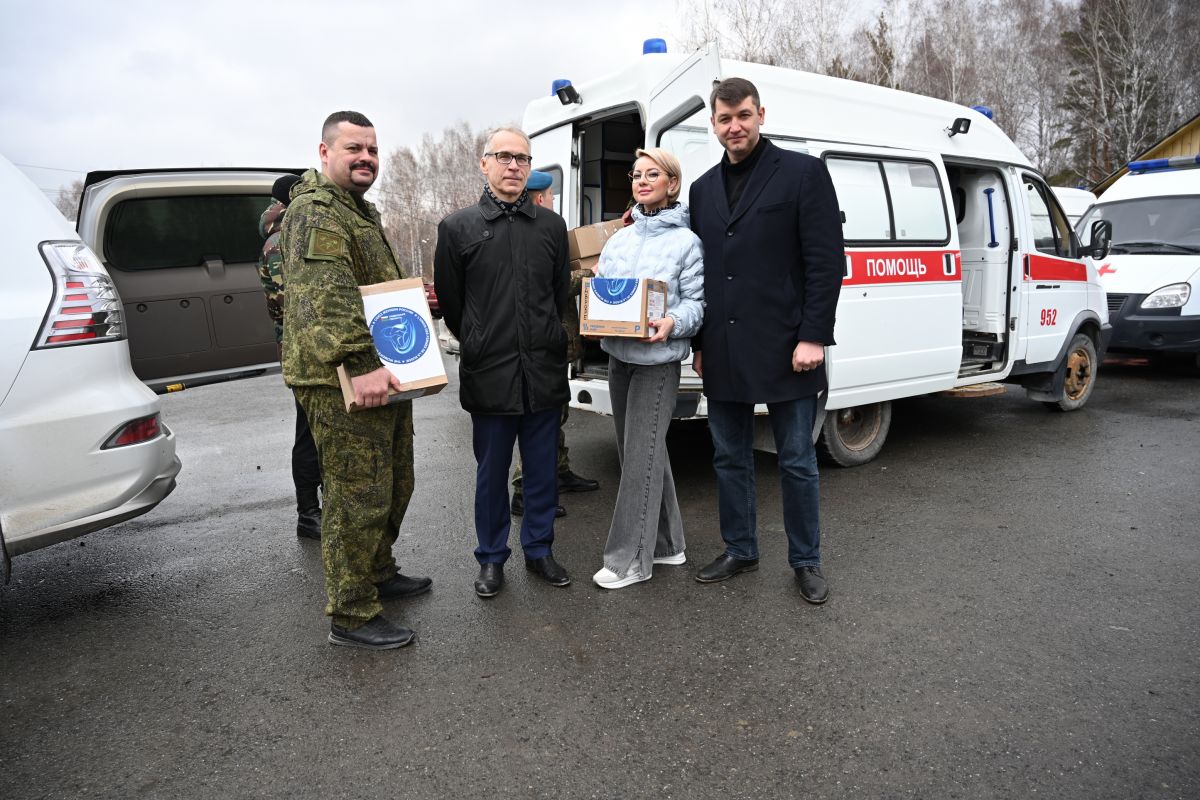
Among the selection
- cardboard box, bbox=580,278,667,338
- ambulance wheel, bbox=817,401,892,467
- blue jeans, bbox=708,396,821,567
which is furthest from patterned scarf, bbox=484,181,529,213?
ambulance wheel, bbox=817,401,892,467

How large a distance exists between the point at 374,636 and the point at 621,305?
64.2 inches

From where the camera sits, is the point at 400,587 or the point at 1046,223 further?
the point at 1046,223

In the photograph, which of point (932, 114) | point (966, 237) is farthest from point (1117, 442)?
point (932, 114)

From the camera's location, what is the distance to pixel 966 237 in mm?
6176

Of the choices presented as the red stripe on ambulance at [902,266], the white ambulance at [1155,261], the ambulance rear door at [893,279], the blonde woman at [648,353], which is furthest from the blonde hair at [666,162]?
the white ambulance at [1155,261]

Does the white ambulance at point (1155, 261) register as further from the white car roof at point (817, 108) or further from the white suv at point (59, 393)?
the white suv at point (59, 393)

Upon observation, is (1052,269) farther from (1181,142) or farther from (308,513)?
(1181,142)

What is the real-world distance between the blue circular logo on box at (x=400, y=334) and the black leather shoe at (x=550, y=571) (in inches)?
47.2

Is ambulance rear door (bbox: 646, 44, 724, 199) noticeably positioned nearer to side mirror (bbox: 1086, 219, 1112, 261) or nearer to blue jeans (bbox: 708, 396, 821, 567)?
blue jeans (bbox: 708, 396, 821, 567)

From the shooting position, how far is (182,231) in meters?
5.83

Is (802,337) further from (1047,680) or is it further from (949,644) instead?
(1047,680)

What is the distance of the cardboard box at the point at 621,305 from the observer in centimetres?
310

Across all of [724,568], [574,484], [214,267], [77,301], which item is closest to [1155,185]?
[574,484]

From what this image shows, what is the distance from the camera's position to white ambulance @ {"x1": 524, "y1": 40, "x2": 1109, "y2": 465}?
4512 millimetres
